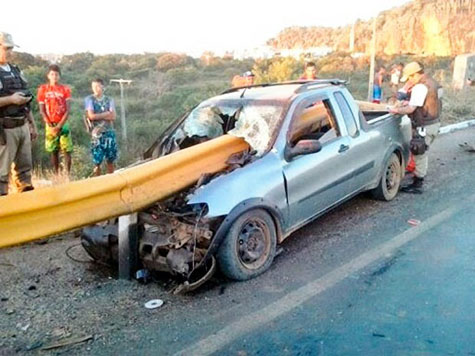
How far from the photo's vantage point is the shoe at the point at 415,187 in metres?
6.75

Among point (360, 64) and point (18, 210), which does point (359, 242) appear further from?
point (360, 64)

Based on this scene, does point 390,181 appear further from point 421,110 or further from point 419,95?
point 419,95

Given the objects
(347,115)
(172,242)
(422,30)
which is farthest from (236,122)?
(422,30)

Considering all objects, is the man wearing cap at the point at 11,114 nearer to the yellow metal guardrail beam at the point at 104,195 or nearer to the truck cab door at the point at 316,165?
the yellow metal guardrail beam at the point at 104,195

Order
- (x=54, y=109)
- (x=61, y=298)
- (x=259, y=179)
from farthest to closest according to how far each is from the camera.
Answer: (x=54, y=109) < (x=259, y=179) < (x=61, y=298)

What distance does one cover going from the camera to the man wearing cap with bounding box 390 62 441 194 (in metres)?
6.81

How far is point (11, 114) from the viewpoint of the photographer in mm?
5648

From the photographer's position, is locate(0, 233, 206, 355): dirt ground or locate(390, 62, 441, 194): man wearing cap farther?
locate(390, 62, 441, 194): man wearing cap

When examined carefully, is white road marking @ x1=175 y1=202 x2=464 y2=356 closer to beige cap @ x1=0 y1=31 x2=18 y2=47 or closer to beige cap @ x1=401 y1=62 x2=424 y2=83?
beige cap @ x1=401 y1=62 x2=424 y2=83

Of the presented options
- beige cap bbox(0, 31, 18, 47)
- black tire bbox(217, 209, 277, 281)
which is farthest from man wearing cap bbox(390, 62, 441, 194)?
beige cap bbox(0, 31, 18, 47)

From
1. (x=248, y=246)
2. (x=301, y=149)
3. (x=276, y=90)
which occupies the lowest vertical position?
(x=248, y=246)

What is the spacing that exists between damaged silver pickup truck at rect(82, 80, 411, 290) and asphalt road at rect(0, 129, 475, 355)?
11.2 inches

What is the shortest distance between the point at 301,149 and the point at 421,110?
311 centimetres

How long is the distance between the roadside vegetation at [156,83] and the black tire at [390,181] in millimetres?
2824
